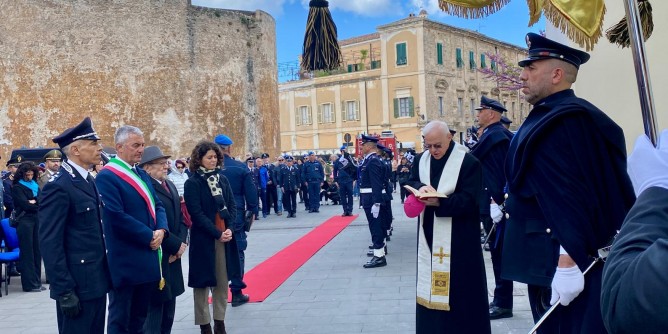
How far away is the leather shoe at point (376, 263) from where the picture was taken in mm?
9414

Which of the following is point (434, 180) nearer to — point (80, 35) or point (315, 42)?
point (315, 42)

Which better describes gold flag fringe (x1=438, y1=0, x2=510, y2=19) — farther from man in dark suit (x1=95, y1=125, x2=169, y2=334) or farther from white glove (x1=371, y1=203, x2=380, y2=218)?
white glove (x1=371, y1=203, x2=380, y2=218)

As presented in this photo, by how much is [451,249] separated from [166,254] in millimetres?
2527

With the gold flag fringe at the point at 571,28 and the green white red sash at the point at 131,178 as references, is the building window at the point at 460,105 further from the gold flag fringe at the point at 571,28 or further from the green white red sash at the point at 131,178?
the gold flag fringe at the point at 571,28

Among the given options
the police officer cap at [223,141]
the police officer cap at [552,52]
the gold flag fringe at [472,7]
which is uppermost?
the gold flag fringe at [472,7]

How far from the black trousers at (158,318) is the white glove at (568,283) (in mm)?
3646

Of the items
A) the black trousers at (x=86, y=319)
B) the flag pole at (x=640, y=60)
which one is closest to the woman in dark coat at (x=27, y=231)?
the black trousers at (x=86, y=319)

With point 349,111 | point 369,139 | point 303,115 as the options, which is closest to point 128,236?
point 369,139

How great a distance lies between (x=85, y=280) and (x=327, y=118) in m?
48.8

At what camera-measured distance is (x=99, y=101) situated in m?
26.6

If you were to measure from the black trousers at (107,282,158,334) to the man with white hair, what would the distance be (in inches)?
88.5

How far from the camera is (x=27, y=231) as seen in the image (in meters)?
9.36

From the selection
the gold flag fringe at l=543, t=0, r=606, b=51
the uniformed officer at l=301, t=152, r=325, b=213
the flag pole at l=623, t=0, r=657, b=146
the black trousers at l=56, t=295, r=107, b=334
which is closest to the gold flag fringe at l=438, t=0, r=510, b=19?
the gold flag fringe at l=543, t=0, r=606, b=51

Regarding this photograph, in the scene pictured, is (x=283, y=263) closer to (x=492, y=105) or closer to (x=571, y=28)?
(x=492, y=105)
